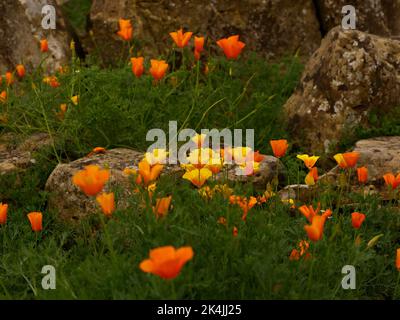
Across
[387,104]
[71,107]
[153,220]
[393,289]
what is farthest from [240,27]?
[153,220]

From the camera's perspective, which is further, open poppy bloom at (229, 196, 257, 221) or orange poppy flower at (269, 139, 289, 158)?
orange poppy flower at (269, 139, 289, 158)

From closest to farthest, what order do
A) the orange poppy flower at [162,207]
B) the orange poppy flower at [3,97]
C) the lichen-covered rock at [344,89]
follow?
the orange poppy flower at [162,207] < the orange poppy flower at [3,97] < the lichen-covered rock at [344,89]

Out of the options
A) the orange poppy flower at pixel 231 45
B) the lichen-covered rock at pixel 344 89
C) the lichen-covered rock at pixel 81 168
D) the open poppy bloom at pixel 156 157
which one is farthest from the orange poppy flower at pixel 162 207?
the lichen-covered rock at pixel 344 89

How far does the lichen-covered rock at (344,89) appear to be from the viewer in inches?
213

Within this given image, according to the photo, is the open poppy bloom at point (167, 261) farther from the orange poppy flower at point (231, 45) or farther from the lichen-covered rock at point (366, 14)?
the lichen-covered rock at point (366, 14)

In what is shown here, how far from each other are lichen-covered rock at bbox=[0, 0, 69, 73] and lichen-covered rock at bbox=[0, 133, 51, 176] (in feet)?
5.96

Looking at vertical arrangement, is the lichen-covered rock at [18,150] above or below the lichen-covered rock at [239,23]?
below

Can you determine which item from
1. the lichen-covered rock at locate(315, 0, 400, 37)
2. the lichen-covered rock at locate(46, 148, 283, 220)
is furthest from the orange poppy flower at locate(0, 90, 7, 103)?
the lichen-covered rock at locate(315, 0, 400, 37)

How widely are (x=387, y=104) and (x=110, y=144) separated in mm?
2205

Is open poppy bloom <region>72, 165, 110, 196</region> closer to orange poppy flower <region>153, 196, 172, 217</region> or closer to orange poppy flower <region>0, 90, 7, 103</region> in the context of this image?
orange poppy flower <region>153, 196, 172, 217</region>

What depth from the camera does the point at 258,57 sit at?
22.0 feet

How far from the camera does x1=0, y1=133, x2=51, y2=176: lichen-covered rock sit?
4973 millimetres

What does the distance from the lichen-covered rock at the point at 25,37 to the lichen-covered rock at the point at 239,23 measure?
846 millimetres

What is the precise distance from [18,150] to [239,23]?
9.22 ft
